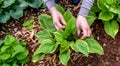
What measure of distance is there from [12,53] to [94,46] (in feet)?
2.38

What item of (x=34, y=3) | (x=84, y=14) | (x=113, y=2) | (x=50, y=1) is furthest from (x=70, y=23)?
(x=34, y=3)

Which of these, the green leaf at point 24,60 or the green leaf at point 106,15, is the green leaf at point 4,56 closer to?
the green leaf at point 24,60

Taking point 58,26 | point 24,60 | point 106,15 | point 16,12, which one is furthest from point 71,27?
point 16,12

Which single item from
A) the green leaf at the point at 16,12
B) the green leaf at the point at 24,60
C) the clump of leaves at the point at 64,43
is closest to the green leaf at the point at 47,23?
the clump of leaves at the point at 64,43

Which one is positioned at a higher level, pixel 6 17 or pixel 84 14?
pixel 84 14

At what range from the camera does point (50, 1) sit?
269cm

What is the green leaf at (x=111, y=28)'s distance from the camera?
8.98 feet

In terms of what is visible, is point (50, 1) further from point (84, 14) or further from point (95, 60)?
point (95, 60)

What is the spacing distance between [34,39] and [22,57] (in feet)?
0.90

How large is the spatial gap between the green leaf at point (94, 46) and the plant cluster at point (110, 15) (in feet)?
0.73

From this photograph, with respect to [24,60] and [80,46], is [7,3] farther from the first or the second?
[80,46]

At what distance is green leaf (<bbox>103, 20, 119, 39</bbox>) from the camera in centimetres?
274

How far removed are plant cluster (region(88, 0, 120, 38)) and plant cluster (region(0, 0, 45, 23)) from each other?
2.34 ft

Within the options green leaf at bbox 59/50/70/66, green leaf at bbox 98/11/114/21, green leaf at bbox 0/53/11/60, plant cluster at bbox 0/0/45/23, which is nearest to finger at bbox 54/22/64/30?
green leaf at bbox 59/50/70/66
